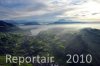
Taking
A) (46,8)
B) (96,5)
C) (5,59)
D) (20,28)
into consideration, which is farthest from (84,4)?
(5,59)

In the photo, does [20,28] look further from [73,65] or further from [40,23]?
[73,65]

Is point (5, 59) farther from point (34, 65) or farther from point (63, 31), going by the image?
point (63, 31)

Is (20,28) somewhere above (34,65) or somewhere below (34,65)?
above

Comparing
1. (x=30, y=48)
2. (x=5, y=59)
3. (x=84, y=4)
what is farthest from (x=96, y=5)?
(x=5, y=59)

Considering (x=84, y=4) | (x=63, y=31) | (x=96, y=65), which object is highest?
(x=84, y=4)

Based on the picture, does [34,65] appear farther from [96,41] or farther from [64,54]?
[96,41]

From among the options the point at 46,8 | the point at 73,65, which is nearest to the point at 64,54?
the point at 73,65

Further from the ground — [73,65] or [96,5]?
[96,5]
